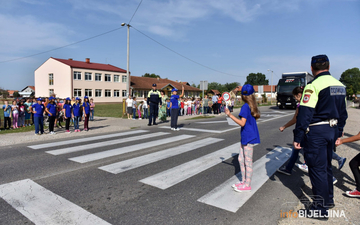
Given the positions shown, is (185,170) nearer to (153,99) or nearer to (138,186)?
(138,186)

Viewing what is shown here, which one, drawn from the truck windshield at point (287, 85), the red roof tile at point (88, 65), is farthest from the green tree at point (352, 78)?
the red roof tile at point (88, 65)

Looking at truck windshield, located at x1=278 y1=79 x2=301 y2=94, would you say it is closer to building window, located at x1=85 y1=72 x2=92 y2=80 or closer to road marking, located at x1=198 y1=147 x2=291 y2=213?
road marking, located at x1=198 y1=147 x2=291 y2=213

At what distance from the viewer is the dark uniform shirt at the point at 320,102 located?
9.16ft

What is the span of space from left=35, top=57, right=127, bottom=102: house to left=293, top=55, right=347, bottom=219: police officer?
154 ft

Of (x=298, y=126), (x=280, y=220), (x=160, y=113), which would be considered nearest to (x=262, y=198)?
(x=280, y=220)

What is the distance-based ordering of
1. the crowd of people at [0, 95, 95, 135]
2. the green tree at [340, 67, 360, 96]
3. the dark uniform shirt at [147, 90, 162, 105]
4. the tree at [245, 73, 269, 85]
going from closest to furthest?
Answer: 1. the crowd of people at [0, 95, 95, 135]
2. the dark uniform shirt at [147, 90, 162, 105]
3. the green tree at [340, 67, 360, 96]
4. the tree at [245, 73, 269, 85]

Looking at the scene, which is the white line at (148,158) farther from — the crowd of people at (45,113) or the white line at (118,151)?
the crowd of people at (45,113)

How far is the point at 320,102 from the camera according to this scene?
2.83 metres

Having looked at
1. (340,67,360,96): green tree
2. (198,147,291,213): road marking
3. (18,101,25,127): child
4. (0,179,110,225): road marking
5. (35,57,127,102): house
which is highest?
(340,67,360,96): green tree

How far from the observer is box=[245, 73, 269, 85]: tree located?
429 ft

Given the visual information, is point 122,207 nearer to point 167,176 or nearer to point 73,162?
point 167,176

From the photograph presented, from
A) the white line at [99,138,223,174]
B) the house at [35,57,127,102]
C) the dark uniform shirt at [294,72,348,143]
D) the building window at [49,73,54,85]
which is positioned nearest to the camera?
the dark uniform shirt at [294,72,348,143]

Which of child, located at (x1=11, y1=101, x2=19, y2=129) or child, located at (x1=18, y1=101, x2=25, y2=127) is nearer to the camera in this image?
child, located at (x1=11, y1=101, x2=19, y2=129)

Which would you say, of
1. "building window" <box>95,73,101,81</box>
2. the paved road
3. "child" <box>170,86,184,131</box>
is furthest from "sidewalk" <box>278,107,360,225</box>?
"building window" <box>95,73,101,81</box>
